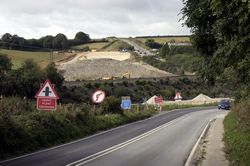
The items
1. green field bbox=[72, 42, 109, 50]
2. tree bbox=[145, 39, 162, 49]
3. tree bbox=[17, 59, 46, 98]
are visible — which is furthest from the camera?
tree bbox=[145, 39, 162, 49]

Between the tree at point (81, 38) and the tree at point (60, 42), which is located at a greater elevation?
the tree at point (81, 38)

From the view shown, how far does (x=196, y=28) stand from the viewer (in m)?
16.1

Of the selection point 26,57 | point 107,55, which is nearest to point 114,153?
point 26,57

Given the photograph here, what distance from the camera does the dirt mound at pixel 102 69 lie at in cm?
11462

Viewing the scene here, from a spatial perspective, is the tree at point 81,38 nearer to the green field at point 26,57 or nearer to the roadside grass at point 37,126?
the green field at point 26,57

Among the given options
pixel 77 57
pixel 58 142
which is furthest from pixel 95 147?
pixel 77 57

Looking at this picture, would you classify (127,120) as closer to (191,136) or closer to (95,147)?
(191,136)

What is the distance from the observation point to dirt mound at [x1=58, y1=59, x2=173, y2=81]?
114625mm

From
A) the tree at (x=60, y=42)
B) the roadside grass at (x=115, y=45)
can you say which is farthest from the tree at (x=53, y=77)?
the roadside grass at (x=115, y=45)

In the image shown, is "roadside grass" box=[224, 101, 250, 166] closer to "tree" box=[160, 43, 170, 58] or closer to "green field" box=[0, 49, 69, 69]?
"green field" box=[0, 49, 69, 69]

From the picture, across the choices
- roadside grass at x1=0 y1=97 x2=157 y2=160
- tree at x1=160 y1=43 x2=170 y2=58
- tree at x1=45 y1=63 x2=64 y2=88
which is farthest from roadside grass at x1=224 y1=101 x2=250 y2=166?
tree at x1=160 y1=43 x2=170 y2=58

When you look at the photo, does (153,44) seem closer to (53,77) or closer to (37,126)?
(53,77)

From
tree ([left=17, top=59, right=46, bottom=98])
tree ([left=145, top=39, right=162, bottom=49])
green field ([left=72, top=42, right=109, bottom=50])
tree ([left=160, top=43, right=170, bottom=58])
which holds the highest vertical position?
tree ([left=145, top=39, right=162, bottom=49])

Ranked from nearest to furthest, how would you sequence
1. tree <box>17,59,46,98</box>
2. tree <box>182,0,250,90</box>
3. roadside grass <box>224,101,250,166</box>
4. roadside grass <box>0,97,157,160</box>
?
tree <box>182,0,250,90</box>
roadside grass <box>224,101,250,166</box>
roadside grass <box>0,97,157,160</box>
tree <box>17,59,46,98</box>
